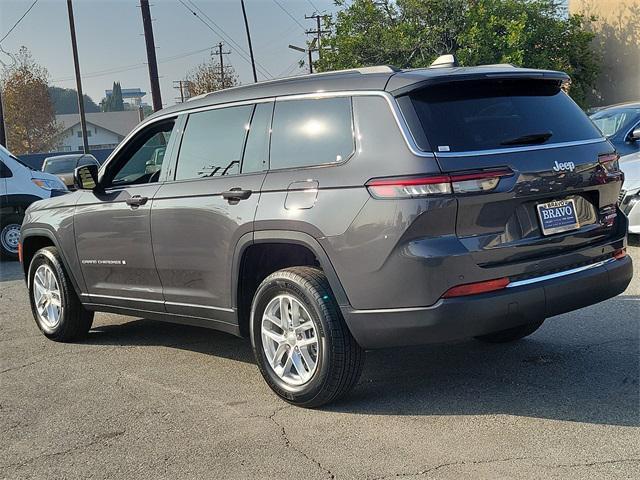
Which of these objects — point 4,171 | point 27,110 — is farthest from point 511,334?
point 27,110

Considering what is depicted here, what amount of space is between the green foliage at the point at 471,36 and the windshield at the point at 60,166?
8943mm

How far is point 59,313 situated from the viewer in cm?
636

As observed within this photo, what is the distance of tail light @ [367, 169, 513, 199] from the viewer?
376 centimetres

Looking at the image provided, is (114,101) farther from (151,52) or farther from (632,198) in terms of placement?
(632,198)

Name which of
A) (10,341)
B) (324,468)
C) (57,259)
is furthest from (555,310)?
(10,341)

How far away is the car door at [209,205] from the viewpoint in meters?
4.65

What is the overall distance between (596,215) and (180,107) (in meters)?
2.99

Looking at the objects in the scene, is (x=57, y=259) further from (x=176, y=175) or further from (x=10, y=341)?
(x=176, y=175)

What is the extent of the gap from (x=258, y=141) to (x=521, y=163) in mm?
1668

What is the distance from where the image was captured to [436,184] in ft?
12.3

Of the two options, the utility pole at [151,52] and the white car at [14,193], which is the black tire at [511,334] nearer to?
the white car at [14,193]

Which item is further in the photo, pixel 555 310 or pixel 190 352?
pixel 190 352

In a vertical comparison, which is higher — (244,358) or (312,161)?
(312,161)

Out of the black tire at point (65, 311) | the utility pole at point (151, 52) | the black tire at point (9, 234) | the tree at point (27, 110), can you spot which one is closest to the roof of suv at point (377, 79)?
the black tire at point (65, 311)
